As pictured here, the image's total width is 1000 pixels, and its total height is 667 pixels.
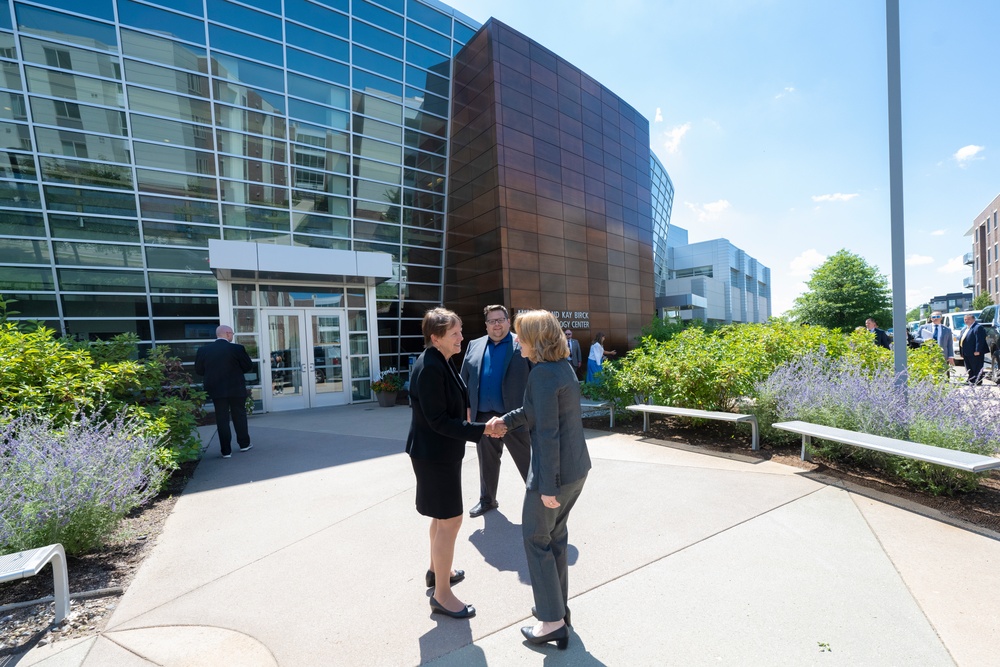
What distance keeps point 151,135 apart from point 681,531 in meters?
14.8

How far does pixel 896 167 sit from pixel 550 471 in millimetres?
6231

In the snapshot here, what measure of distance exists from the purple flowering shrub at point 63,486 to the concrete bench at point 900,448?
6614mm

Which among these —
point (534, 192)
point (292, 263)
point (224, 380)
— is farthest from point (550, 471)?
point (534, 192)

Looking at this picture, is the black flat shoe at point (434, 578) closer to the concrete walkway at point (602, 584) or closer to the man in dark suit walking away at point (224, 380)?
the concrete walkway at point (602, 584)

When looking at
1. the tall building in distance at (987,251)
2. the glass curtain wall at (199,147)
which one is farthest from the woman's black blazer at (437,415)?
the tall building in distance at (987,251)

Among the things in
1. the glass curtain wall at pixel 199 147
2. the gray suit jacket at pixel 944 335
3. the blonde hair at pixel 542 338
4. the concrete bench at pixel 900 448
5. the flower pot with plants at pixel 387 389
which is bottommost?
the flower pot with plants at pixel 387 389

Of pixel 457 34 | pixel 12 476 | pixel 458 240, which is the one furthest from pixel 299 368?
pixel 457 34

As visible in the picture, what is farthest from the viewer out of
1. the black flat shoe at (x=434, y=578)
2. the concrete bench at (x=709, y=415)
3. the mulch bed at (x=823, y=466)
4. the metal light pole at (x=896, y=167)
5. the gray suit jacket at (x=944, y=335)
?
the gray suit jacket at (x=944, y=335)

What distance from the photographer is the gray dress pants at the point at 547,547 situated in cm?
228

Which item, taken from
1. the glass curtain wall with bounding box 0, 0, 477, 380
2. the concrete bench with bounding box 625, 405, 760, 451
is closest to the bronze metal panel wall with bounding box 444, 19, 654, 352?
the glass curtain wall with bounding box 0, 0, 477, 380

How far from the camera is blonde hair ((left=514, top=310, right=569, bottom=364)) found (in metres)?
2.36

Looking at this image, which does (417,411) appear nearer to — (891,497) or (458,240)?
(891,497)

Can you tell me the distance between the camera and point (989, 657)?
2094 mm

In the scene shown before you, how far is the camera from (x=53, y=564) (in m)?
2.51
